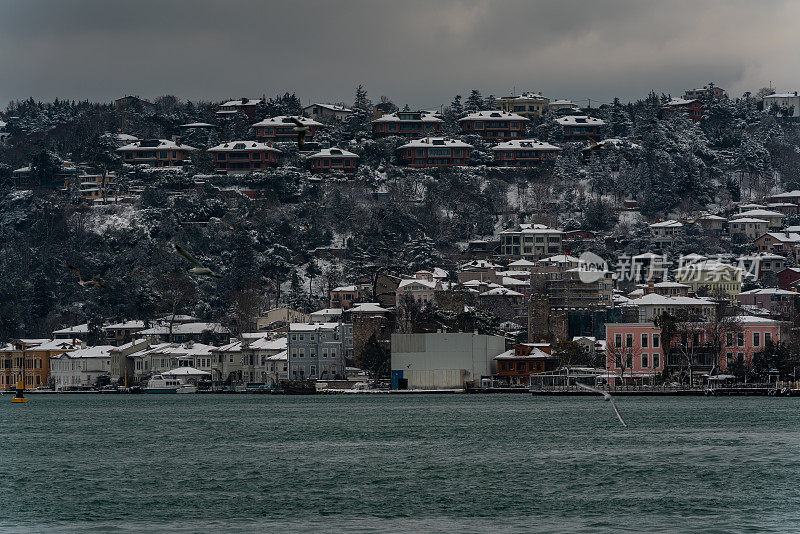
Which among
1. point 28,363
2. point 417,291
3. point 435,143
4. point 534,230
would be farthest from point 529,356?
point 435,143

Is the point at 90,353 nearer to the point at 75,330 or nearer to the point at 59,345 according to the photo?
the point at 59,345

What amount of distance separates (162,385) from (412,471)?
7670cm

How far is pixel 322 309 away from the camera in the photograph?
149 meters

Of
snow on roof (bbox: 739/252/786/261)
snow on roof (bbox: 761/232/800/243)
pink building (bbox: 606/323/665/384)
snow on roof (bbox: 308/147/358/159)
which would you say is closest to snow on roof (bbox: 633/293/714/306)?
pink building (bbox: 606/323/665/384)

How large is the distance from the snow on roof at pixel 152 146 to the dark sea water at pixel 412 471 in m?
105

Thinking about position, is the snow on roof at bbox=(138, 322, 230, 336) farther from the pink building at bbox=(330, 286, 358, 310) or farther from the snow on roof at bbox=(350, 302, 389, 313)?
the snow on roof at bbox=(350, 302, 389, 313)

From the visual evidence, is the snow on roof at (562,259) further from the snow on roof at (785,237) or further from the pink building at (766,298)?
the snow on roof at (785,237)

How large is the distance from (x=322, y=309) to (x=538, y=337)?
3022cm

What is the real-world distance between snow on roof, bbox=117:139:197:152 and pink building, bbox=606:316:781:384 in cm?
9268

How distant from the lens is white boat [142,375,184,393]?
12650cm

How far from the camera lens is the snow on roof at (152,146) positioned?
620 ft

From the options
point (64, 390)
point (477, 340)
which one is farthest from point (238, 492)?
point (64, 390)

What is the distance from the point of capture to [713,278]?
14900cm

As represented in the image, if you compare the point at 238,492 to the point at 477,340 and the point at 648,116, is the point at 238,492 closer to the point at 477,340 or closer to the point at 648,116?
the point at 477,340
